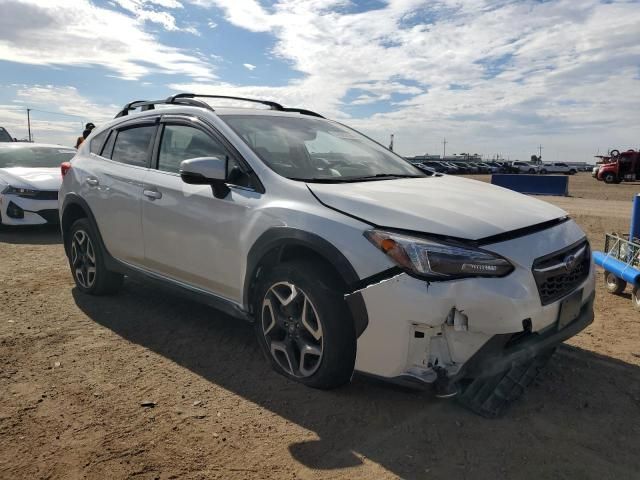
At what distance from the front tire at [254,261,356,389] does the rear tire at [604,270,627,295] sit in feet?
11.7

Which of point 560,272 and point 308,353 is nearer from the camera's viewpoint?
point 560,272

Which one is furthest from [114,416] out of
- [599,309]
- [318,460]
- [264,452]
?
[599,309]

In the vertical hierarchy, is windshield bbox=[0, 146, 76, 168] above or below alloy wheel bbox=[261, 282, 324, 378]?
above

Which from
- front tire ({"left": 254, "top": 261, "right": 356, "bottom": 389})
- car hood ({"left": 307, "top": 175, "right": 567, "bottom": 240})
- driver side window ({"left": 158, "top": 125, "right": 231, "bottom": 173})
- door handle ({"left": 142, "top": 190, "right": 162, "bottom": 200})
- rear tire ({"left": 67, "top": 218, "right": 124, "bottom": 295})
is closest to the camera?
car hood ({"left": 307, "top": 175, "right": 567, "bottom": 240})

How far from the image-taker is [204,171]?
3.29 metres

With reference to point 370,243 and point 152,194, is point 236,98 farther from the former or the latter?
point 370,243

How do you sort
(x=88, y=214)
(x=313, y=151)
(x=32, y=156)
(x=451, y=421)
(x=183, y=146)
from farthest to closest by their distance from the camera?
1. (x=32, y=156)
2. (x=88, y=214)
3. (x=183, y=146)
4. (x=313, y=151)
5. (x=451, y=421)

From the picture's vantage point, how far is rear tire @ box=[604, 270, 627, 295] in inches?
204

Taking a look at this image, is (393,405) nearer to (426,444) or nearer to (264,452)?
(426,444)

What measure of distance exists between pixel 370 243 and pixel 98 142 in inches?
137

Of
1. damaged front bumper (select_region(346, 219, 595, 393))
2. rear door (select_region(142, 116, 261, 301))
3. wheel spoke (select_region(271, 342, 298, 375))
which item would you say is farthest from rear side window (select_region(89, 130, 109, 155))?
damaged front bumper (select_region(346, 219, 595, 393))

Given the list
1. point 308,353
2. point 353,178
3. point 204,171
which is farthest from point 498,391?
point 204,171

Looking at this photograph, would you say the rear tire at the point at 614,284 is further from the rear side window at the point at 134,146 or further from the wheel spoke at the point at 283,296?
the rear side window at the point at 134,146

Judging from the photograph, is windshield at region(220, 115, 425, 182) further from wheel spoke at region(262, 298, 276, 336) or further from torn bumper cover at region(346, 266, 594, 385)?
torn bumper cover at region(346, 266, 594, 385)
